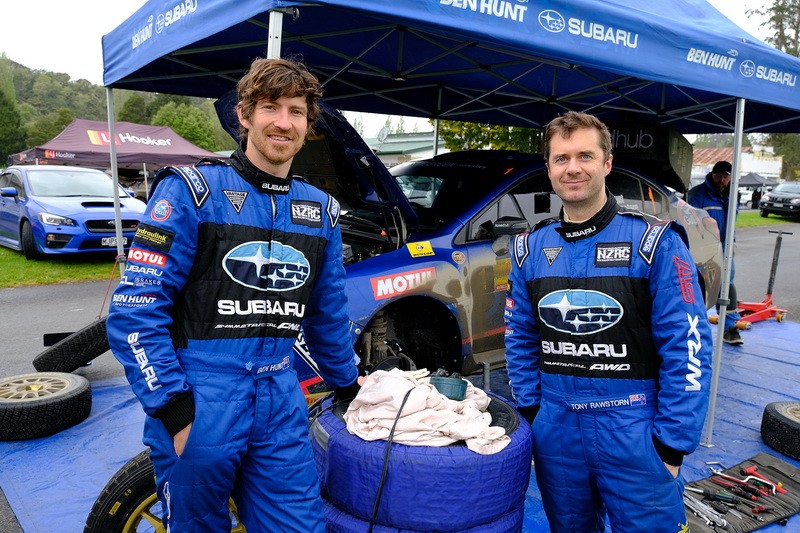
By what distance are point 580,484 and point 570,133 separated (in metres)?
1.17

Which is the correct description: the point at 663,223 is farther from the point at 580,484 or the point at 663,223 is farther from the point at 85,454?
the point at 85,454

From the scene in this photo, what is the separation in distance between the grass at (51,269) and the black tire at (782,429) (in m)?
7.80

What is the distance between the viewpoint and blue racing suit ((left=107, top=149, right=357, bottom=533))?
1651 mm

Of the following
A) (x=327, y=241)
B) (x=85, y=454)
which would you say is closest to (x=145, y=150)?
(x=85, y=454)

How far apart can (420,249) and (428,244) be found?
0.09 metres

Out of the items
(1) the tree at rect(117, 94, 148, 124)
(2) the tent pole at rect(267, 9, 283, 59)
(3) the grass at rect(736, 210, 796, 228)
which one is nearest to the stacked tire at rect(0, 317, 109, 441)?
(2) the tent pole at rect(267, 9, 283, 59)

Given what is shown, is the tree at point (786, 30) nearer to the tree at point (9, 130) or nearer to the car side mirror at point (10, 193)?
the car side mirror at point (10, 193)

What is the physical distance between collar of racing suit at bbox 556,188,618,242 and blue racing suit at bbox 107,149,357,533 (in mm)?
870

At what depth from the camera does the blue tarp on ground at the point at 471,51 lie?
9.26ft

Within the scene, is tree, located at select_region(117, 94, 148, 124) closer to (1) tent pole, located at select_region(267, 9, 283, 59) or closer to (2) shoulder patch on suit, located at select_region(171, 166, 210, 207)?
(1) tent pole, located at select_region(267, 9, 283, 59)

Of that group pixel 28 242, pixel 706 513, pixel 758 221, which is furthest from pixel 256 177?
pixel 758 221

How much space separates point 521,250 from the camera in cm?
222

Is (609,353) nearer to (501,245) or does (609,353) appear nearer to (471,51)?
(501,245)

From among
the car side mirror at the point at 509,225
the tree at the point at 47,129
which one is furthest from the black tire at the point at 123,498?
the tree at the point at 47,129
